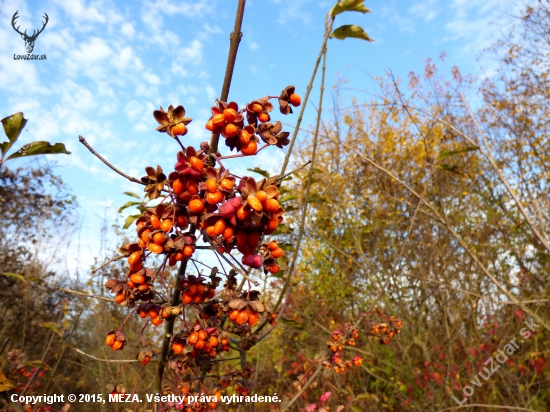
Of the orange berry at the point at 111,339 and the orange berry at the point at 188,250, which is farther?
the orange berry at the point at 111,339

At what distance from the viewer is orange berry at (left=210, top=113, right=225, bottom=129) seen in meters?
0.71

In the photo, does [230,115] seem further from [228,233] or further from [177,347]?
[177,347]

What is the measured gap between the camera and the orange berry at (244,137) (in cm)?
73

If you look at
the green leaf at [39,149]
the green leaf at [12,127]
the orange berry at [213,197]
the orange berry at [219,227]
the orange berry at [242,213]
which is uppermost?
the green leaf at [12,127]

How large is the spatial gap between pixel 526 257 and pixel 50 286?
282 inches

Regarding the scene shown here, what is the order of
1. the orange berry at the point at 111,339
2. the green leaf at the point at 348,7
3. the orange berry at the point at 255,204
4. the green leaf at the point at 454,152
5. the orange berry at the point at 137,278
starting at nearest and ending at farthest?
the orange berry at the point at 255,204, the orange berry at the point at 137,278, the orange berry at the point at 111,339, the green leaf at the point at 348,7, the green leaf at the point at 454,152

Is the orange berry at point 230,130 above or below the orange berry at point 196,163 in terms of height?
above

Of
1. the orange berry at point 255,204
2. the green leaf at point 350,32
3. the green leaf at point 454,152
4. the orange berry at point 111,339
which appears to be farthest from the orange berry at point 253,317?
the green leaf at point 454,152

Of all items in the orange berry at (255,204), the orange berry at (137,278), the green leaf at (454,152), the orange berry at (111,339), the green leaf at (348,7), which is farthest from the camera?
the green leaf at (454,152)

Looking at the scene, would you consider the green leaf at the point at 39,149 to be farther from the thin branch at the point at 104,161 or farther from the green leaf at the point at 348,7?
the green leaf at the point at 348,7

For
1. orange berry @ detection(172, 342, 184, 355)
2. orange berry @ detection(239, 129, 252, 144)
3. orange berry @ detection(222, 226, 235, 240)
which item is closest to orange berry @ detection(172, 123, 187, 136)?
orange berry @ detection(239, 129, 252, 144)

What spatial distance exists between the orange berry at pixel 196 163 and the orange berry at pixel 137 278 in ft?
0.82

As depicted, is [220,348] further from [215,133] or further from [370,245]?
[370,245]

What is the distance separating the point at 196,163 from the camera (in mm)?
678
